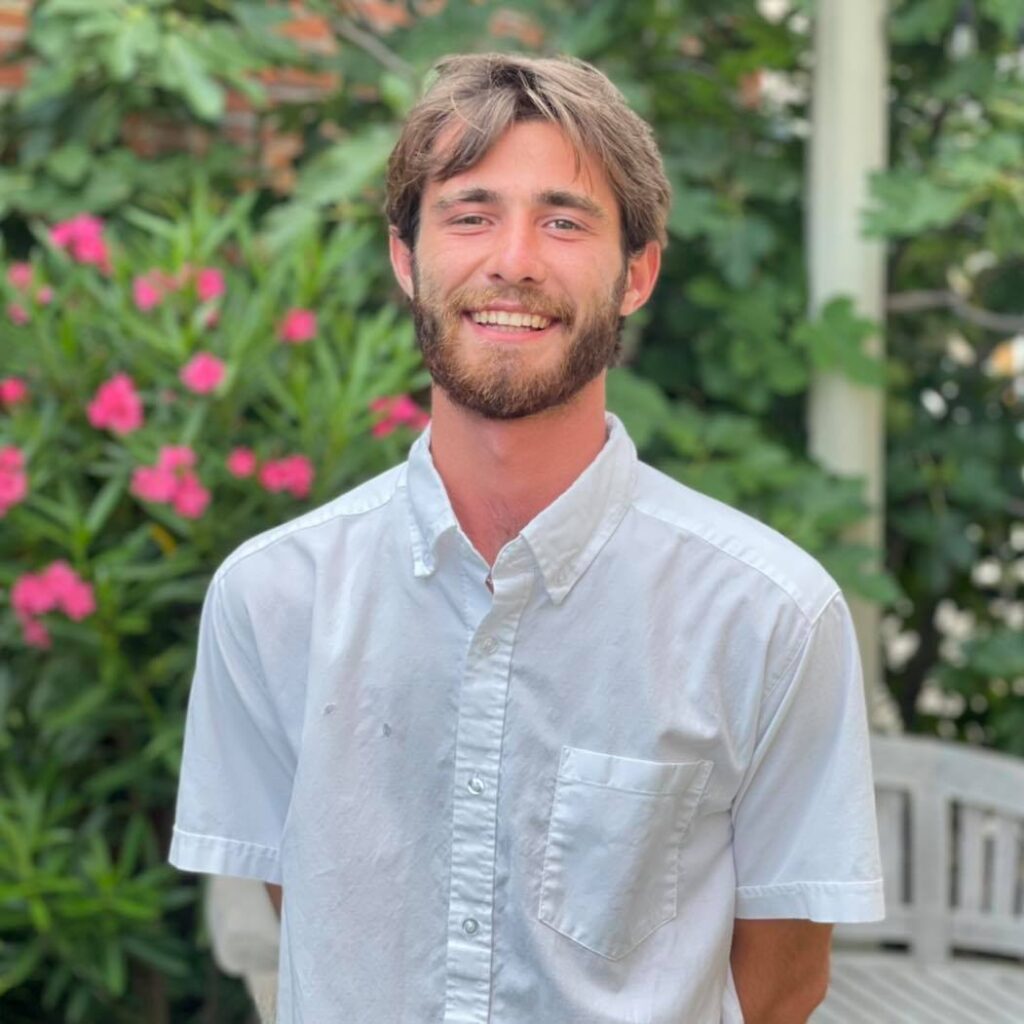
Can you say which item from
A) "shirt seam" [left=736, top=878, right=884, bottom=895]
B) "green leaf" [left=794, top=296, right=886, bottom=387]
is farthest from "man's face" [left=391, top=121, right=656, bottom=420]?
"green leaf" [left=794, top=296, right=886, bottom=387]

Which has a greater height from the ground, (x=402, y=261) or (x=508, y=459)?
(x=402, y=261)

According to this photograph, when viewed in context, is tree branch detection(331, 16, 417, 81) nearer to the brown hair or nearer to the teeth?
the brown hair

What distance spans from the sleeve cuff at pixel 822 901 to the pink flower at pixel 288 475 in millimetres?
1465

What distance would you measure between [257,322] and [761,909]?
5.59 feet

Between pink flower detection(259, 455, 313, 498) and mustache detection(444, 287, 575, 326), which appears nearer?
mustache detection(444, 287, 575, 326)

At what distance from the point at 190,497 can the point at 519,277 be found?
1.39 meters

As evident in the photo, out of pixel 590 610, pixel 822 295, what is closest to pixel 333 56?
pixel 822 295

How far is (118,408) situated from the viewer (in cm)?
295

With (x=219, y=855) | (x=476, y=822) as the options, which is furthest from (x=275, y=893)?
(x=476, y=822)

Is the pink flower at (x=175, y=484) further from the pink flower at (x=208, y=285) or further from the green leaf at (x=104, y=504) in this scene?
the pink flower at (x=208, y=285)

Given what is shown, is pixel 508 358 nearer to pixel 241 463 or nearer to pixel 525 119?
pixel 525 119

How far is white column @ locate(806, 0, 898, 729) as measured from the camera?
349 cm

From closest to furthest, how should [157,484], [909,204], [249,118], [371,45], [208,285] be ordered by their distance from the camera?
[157,484]
[208,285]
[909,204]
[371,45]
[249,118]

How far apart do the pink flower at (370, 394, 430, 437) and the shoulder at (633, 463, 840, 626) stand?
141cm
